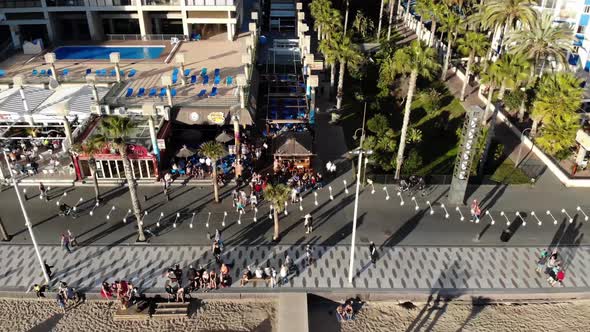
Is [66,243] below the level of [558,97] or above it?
below

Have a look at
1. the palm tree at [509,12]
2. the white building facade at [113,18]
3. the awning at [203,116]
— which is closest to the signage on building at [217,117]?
the awning at [203,116]

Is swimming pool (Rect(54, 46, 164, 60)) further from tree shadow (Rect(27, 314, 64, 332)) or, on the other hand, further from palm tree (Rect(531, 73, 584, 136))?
palm tree (Rect(531, 73, 584, 136))

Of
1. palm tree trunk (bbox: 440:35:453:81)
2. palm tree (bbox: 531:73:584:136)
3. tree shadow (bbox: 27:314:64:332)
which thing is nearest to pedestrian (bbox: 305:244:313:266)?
tree shadow (bbox: 27:314:64:332)

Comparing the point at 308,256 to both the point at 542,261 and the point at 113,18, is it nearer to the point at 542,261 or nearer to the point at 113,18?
the point at 542,261

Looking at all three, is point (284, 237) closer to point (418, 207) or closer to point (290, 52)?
point (418, 207)

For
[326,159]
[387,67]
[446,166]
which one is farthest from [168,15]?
[446,166]

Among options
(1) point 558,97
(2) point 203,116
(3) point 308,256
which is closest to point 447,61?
(1) point 558,97

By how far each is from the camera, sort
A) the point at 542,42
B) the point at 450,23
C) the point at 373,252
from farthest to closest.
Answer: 1. the point at 450,23
2. the point at 542,42
3. the point at 373,252
